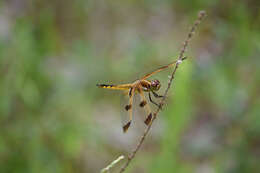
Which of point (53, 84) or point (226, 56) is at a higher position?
point (226, 56)

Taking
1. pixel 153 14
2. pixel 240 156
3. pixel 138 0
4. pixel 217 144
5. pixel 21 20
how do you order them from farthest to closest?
pixel 138 0
pixel 153 14
pixel 21 20
pixel 217 144
pixel 240 156

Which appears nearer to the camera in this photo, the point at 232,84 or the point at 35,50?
the point at 232,84

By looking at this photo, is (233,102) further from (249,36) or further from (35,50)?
(35,50)

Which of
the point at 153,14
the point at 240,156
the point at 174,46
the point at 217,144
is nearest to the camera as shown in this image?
the point at 240,156

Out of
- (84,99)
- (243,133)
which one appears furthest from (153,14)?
(243,133)

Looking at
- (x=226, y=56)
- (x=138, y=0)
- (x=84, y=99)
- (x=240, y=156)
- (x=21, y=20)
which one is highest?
(x=138, y=0)

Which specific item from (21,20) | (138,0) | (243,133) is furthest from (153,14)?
(243,133)

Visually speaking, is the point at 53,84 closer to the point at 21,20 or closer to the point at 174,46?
the point at 21,20
